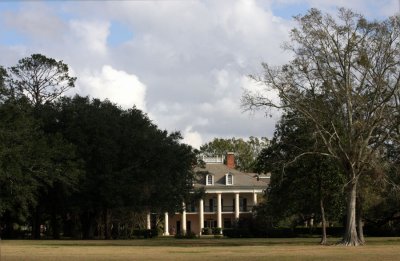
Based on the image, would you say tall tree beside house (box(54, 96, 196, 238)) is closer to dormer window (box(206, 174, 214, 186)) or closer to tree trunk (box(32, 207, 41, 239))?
tree trunk (box(32, 207, 41, 239))

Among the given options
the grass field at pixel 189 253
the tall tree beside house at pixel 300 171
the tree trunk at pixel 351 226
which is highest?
the tall tree beside house at pixel 300 171

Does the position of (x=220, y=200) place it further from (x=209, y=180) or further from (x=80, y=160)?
(x=80, y=160)

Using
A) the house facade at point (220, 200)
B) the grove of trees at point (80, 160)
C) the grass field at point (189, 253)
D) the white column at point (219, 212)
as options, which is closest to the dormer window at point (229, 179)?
the house facade at point (220, 200)

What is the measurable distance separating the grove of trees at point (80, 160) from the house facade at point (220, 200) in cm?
2774

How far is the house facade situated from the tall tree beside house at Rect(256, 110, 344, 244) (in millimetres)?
40946

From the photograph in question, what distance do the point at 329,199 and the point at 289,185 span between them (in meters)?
3.57

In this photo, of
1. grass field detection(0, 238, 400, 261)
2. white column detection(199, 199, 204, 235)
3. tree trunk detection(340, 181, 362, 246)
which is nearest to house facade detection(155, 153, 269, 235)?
white column detection(199, 199, 204, 235)

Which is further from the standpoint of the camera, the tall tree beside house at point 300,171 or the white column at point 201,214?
the white column at point 201,214

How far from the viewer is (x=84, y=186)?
65.1 meters

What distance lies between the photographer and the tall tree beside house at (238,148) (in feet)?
422

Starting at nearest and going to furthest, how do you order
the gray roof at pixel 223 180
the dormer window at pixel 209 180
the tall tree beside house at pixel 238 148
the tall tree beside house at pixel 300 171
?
the tall tree beside house at pixel 300 171 → the gray roof at pixel 223 180 → the dormer window at pixel 209 180 → the tall tree beside house at pixel 238 148

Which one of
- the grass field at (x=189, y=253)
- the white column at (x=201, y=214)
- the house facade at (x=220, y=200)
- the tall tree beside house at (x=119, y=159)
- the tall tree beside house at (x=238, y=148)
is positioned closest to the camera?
the grass field at (x=189, y=253)

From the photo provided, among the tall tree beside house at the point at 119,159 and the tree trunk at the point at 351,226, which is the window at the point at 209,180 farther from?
the tree trunk at the point at 351,226

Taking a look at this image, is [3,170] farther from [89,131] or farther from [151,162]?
[151,162]
